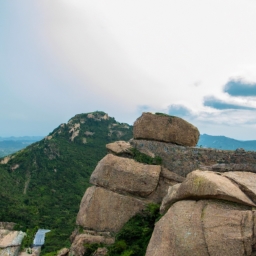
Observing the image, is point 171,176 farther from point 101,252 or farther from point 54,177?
point 54,177

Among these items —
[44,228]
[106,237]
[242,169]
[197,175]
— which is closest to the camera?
[197,175]

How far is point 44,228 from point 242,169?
50.0m

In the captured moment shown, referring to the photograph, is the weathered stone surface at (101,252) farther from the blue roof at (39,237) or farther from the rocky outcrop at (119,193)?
the blue roof at (39,237)

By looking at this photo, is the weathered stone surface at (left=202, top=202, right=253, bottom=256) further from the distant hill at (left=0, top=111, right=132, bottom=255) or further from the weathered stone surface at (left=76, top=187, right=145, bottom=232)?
the distant hill at (left=0, top=111, right=132, bottom=255)

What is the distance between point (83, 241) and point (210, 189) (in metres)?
8.65

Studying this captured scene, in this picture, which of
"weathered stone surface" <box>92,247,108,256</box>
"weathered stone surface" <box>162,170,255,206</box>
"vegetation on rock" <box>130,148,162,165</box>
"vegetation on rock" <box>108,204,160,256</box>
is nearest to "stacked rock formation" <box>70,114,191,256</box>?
"vegetation on rock" <box>130,148,162,165</box>

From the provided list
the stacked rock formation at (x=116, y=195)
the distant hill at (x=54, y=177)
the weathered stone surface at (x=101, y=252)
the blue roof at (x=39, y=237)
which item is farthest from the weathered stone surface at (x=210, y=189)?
the blue roof at (x=39, y=237)

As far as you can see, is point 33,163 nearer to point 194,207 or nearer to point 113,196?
point 113,196

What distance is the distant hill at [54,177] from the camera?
5653 centimetres

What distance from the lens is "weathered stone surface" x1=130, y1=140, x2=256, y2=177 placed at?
52.1 feet

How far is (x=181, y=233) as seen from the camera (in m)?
10.7

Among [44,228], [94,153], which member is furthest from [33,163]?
Answer: [44,228]

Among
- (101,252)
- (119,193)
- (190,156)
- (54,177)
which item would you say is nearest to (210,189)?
(190,156)

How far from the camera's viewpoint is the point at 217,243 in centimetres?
992
